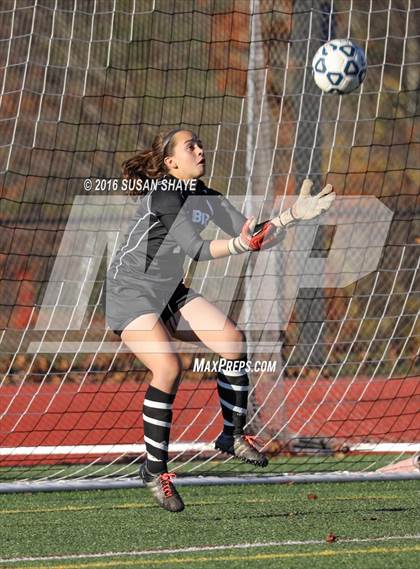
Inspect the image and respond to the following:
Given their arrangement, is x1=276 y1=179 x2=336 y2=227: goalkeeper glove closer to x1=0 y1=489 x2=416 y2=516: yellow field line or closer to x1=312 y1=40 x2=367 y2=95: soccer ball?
x1=312 y1=40 x2=367 y2=95: soccer ball

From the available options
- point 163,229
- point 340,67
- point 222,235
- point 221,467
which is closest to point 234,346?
point 163,229

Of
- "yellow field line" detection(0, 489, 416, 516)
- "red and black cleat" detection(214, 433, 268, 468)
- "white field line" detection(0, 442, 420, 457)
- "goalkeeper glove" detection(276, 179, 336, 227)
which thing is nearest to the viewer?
"goalkeeper glove" detection(276, 179, 336, 227)

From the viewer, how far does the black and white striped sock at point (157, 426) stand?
6305 mm

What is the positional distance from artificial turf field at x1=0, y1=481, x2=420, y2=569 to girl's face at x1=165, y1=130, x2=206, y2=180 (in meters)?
1.87

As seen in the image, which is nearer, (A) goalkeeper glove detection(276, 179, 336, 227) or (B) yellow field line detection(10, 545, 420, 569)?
(B) yellow field line detection(10, 545, 420, 569)

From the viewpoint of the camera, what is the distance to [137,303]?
21.0 feet

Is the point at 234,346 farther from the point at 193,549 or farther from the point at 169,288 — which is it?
the point at 193,549

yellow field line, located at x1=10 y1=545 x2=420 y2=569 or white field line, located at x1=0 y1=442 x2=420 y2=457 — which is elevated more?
yellow field line, located at x1=10 y1=545 x2=420 y2=569

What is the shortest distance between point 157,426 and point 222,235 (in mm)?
5292

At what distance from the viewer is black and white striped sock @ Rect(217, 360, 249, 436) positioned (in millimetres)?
6539

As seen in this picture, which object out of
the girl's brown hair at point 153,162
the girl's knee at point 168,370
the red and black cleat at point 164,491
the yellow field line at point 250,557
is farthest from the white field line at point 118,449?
the yellow field line at point 250,557

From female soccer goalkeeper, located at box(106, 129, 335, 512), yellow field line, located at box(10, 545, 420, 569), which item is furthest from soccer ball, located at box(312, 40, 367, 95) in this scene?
yellow field line, located at box(10, 545, 420, 569)

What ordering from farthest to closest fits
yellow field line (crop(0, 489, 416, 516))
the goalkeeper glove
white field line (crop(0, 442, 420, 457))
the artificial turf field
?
white field line (crop(0, 442, 420, 457)) → yellow field line (crop(0, 489, 416, 516)) → the goalkeeper glove → the artificial turf field

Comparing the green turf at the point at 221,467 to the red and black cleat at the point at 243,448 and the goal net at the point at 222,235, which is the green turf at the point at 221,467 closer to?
the goal net at the point at 222,235
